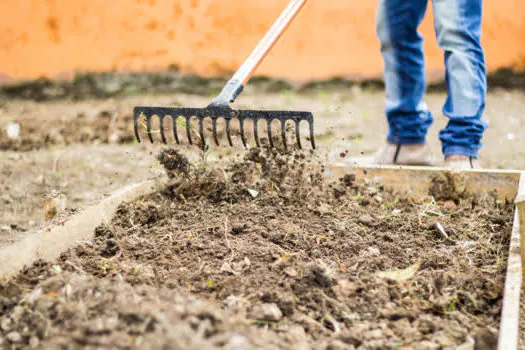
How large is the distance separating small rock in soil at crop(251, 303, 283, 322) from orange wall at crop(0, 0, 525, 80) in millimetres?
5515

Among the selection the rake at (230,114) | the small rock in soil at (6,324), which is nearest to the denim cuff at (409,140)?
the rake at (230,114)

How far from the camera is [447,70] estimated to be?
2662mm

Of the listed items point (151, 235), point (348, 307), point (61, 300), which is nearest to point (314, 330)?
point (348, 307)

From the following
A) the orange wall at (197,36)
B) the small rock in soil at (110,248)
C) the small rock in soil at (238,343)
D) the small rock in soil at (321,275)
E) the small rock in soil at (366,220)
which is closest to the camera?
the small rock in soil at (238,343)

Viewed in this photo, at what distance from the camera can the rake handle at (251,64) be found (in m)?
2.23

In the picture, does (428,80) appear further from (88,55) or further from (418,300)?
(418,300)

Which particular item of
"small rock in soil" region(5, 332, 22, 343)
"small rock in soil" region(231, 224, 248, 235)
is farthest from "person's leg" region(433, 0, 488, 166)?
"small rock in soil" region(5, 332, 22, 343)

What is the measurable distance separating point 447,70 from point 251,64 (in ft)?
3.71

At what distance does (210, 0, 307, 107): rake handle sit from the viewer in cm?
223

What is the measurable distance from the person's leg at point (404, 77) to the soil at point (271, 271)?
1.95 ft

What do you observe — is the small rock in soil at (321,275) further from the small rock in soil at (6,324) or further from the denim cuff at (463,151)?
the denim cuff at (463,151)

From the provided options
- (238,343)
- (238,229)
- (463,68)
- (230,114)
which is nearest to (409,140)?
(463,68)

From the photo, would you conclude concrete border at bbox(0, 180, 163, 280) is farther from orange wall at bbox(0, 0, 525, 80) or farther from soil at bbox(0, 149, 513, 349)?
orange wall at bbox(0, 0, 525, 80)

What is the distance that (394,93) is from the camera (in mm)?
2969
